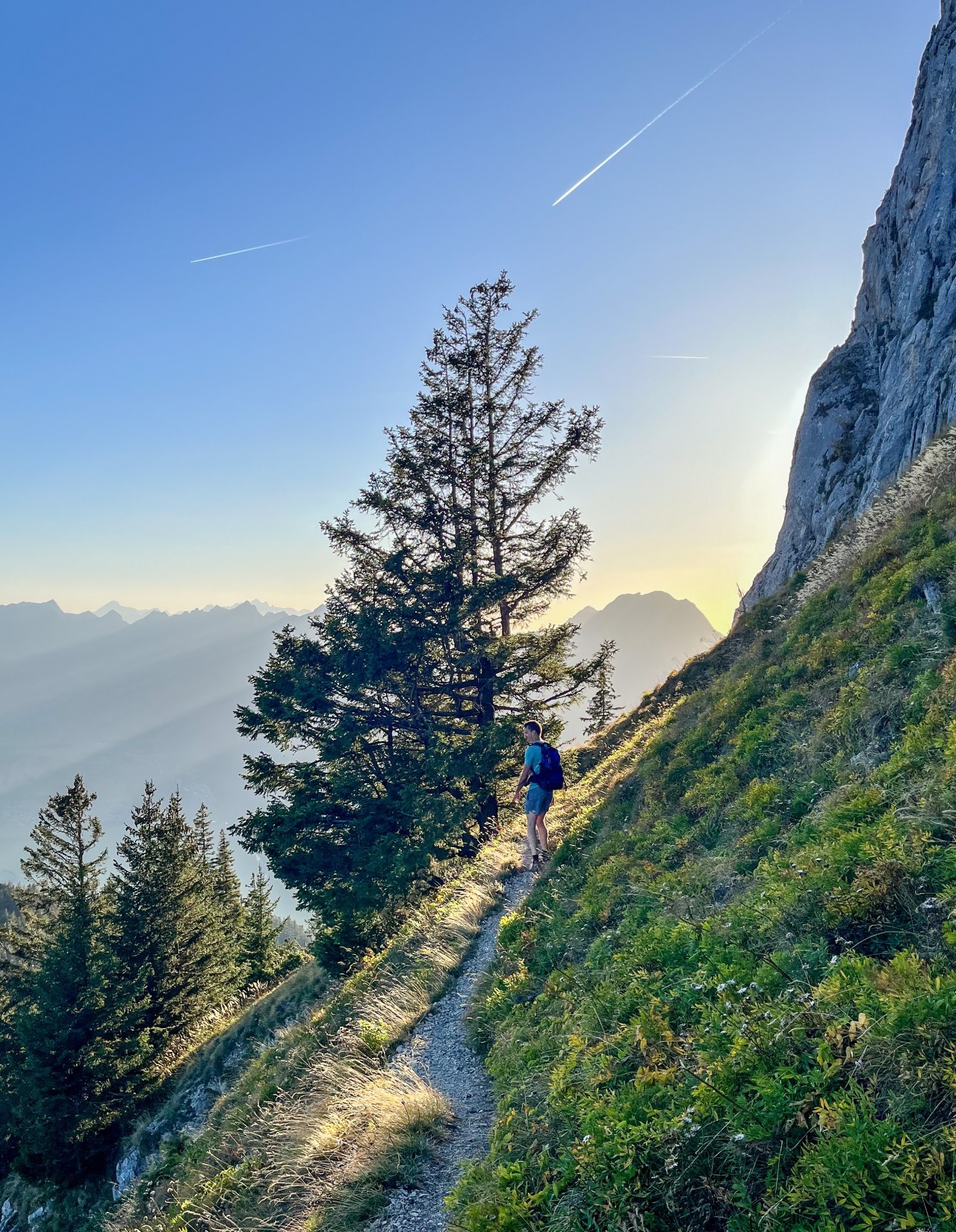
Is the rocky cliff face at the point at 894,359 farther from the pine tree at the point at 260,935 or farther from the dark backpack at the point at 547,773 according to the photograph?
the pine tree at the point at 260,935

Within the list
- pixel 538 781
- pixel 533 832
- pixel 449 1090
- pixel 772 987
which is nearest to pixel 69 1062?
pixel 533 832

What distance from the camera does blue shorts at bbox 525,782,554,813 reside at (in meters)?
11.4

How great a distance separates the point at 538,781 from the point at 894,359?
1866cm

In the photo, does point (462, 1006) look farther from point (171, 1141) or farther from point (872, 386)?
point (872, 386)

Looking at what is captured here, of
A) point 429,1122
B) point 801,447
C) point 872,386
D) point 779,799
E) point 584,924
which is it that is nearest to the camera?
point 429,1122

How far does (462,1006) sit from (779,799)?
5048 mm

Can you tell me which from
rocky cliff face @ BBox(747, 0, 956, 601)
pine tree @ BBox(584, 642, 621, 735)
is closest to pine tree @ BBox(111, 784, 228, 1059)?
pine tree @ BBox(584, 642, 621, 735)

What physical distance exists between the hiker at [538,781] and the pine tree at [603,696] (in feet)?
29.0

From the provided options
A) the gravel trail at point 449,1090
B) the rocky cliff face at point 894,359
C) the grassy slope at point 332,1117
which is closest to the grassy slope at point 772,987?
the gravel trail at point 449,1090

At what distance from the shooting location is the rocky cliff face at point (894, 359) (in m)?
16.9

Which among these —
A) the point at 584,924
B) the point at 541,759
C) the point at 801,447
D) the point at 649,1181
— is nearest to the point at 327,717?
the point at 541,759

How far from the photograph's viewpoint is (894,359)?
19891mm

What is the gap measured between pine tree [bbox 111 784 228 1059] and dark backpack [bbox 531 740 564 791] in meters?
26.2

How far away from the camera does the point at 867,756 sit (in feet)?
19.6
